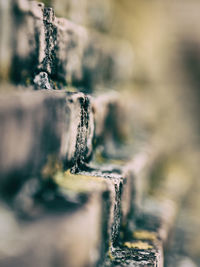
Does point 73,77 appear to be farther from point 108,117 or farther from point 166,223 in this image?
point 166,223

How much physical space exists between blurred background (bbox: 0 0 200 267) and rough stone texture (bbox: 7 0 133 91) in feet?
0.79

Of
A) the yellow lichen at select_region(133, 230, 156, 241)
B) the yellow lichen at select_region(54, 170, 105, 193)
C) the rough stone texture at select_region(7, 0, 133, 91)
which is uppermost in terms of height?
the rough stone texture at select_region(7, 0, 133, 91)

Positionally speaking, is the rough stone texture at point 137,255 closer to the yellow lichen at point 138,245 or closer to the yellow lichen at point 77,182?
the yellow lichen at point 138,245

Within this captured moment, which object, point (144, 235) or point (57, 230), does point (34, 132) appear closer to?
point (57, 230)

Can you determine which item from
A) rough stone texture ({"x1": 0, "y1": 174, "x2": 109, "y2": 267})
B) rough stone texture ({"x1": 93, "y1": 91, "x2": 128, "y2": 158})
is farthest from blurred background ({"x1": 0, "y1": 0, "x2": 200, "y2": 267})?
rough stone texture ({"x1": 0, "y1": 174, "x2": 109, "y2": 267})

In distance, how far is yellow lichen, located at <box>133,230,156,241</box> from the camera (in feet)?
3.09

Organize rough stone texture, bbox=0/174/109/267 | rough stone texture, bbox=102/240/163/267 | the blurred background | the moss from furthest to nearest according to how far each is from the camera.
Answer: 1. the blurred background
2. the moss
3. rough stone texture, bbox=102/240/163/267
4. rough stone texture, bbox=0/174/109/267

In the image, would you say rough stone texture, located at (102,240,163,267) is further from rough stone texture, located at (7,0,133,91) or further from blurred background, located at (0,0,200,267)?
blurred background, located at (0,0,200,267)

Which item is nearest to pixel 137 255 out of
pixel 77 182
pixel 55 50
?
pixel 77 182

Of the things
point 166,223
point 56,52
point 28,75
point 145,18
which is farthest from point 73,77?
point 145,18

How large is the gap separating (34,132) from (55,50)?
364mm

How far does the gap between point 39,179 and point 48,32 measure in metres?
0.37

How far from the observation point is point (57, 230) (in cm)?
52

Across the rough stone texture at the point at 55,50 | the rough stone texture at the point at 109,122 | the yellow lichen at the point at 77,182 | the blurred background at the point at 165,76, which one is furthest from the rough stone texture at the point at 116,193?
the blurred background at the point at 165,76
